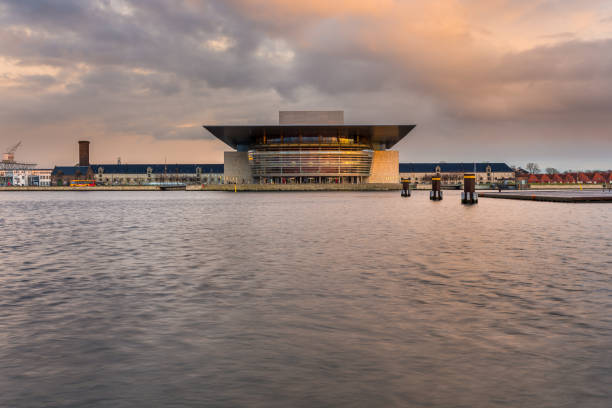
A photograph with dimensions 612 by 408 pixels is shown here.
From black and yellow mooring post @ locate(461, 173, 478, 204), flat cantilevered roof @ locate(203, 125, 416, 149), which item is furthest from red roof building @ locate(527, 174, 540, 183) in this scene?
black and yellow mooring post @ locate(461, 173, 478, 204)

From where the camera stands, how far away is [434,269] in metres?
11.8

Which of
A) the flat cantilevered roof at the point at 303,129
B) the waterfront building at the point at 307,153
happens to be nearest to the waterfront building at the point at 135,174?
the waterfront building at the point at 307,153

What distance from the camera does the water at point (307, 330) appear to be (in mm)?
4645

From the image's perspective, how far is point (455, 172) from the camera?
18875cm

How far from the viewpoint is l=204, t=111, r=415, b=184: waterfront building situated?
390 feet

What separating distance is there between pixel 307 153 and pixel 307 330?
11412cm

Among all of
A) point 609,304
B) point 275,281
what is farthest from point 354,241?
point 609,304

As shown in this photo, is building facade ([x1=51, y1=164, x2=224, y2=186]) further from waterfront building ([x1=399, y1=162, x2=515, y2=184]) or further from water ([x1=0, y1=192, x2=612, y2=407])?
water ([x1=0, y1=192, x2=612, y2=407])

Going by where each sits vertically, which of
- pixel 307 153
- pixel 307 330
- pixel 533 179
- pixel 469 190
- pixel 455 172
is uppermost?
pixel 307 153

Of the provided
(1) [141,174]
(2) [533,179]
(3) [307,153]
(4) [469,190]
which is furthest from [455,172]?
(4) [469,190]

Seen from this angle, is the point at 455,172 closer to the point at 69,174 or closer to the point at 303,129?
the point at 303,129

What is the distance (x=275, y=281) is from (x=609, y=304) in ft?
18.6

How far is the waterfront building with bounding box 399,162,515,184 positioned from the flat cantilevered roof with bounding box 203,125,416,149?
212 feet

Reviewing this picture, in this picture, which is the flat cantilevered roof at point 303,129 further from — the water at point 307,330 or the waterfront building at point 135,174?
the water at point 307,330
